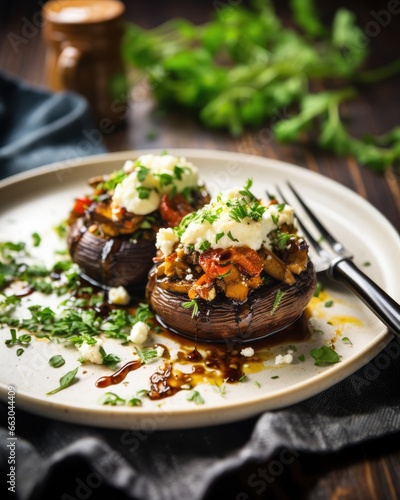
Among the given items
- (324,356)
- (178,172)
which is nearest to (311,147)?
(178,172)

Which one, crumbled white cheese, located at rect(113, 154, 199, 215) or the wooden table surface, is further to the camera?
crumbled white cheese, located at rect(113, 154, 199, 215)

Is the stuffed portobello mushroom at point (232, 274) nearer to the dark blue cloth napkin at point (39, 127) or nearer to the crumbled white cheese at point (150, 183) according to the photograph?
the crumbled white cheese at point (150, 183)

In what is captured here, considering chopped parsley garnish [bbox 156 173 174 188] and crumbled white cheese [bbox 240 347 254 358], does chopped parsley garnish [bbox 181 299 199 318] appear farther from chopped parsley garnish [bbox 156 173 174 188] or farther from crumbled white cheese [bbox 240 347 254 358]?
chopped parsley garnish [bbox 156 173 174 188]

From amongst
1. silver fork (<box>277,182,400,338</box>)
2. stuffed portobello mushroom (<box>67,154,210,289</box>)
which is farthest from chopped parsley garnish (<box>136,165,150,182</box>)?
silver fork (<box>277,182,400,338</box>)

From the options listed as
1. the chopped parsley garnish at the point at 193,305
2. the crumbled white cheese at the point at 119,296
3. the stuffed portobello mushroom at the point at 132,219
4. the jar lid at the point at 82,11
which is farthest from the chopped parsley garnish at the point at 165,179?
the jar lid at the point at 82,11

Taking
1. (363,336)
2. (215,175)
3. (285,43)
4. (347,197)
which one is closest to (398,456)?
(363,336)

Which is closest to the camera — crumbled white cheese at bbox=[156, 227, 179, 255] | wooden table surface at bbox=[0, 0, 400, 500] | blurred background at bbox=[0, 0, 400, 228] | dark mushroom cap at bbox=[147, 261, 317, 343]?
wooden table surface at bbox=[0, 0, 400, 500]

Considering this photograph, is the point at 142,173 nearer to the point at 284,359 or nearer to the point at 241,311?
the point at 241,311
